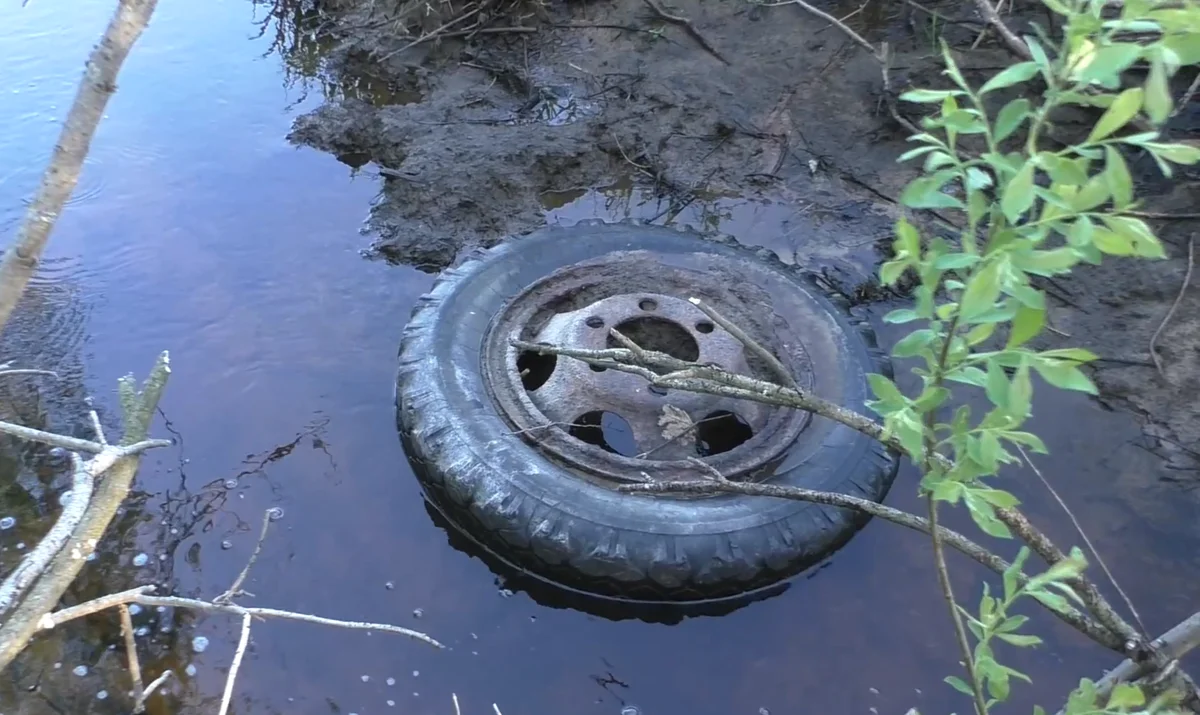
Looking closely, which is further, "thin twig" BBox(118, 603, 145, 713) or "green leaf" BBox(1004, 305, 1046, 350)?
"thin twig" BBox(118, 603, 145, 713)

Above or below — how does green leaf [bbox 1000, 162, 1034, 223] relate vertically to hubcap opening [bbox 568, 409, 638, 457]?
above

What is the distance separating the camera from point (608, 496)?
2.46 m

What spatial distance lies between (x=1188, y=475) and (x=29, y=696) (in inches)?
140

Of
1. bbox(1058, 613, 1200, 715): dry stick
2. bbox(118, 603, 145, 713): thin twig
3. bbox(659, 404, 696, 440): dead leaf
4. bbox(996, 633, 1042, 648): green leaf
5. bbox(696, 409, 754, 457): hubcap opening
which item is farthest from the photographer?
bbox(696, 409, 754, 457): hubcap opening

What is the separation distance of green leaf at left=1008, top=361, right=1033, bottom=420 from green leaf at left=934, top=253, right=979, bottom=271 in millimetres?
133

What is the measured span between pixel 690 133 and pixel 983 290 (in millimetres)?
3478

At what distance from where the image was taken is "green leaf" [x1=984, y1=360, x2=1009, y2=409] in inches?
37.8

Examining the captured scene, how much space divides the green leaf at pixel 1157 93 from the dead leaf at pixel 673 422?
1999 millimetres

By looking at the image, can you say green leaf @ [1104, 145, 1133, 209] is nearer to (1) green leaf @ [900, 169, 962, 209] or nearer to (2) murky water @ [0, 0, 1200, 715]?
(1) green leaf @ [900, 169, 962, 209]

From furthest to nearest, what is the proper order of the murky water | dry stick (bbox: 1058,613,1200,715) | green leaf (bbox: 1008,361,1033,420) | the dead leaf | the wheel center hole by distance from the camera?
the wheel center hole < the dead leaf < the murky water < dry stick (bbox: 1058,613,1200,715) < green leaf (bbox: 1008,361,1033,420)

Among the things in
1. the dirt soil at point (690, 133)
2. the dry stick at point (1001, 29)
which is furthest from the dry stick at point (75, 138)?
the dry stick at point (1001, 29)

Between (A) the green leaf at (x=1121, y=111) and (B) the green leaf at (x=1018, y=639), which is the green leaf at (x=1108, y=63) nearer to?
(A) the green leaf at (x=1121, y=111)

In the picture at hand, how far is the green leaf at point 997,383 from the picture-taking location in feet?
3.15

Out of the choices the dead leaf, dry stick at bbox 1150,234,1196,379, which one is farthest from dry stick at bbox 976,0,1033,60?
the dead leaf
